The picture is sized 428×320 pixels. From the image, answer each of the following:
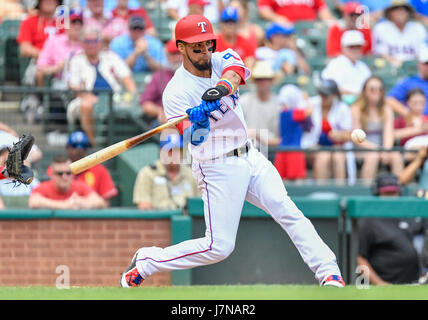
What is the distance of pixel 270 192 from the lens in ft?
18.4

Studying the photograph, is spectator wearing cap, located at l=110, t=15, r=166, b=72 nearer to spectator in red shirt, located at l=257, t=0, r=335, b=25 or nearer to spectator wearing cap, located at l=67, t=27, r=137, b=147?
spectator wearing cap, located at l=67, t=27, r=137, b=147

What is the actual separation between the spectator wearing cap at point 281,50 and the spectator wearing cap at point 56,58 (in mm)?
2258

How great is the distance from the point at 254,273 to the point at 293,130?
1.98 m

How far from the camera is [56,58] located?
955 cm

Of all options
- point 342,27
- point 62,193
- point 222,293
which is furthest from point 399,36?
point 222,293

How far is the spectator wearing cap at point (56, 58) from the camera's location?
373 inches

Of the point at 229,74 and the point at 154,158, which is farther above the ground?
the point at 229,74

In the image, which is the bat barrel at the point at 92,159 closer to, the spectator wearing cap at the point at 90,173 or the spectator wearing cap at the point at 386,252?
the spectator wearing cap at the point at 90,173

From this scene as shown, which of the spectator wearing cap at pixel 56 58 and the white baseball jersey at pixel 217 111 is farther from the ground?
the spectator wearing cap at pixel 56 58

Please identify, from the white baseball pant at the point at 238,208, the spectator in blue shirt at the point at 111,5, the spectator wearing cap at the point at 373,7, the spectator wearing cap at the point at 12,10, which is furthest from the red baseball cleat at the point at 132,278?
the spectator wearing cap at the point at 373,7

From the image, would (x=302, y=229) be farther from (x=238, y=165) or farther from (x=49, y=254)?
(x=49, y=254)

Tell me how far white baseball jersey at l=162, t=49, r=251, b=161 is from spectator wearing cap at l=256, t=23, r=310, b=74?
475cm

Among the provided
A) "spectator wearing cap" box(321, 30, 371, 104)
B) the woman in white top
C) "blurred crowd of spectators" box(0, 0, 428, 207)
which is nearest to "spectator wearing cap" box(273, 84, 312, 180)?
"blurred crowd of spectators" box(0, 0, 428, 207)
